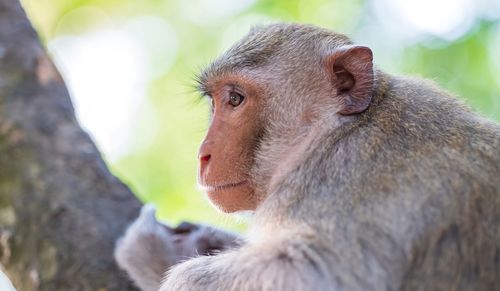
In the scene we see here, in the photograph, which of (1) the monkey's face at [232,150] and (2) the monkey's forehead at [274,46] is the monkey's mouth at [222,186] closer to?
(1) the monkey's face at [232,150]

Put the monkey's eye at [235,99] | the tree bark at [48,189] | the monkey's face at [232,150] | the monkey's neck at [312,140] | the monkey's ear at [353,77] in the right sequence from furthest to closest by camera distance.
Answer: the tree bark at [48,189] < the monkey's eye at [235,99] < the monkey's face at [232,150] < the monkey's ear at [353,77] < the monkey's neck at [312,140]

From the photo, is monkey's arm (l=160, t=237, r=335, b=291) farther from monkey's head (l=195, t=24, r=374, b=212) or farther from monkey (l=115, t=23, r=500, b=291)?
monkey's head (l=195, t=24, r=374, b=212)

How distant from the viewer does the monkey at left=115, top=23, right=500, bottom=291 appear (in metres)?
4.06

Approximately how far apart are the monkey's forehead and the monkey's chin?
74 centimetres

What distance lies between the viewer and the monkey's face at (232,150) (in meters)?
4.84

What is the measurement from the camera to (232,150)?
4844 mm

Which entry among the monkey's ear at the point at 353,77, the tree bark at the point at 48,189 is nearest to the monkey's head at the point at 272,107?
the monkey's ear at the point at 353,77

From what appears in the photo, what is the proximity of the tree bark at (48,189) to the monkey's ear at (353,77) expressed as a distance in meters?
1.81

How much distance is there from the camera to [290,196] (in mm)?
4445

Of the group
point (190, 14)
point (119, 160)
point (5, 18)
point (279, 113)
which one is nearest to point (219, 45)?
point (190, 14)

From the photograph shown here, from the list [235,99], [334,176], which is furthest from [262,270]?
[235,99]

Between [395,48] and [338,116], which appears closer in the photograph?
[338,116]

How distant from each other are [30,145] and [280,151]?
72.2 inches

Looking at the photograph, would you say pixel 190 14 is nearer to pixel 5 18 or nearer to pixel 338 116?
pixel 5 18
